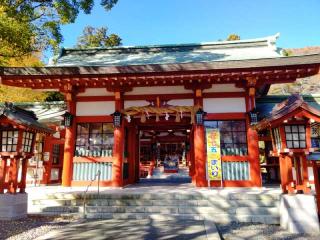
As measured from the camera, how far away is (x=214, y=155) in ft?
30.2

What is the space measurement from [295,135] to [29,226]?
6.94 metres

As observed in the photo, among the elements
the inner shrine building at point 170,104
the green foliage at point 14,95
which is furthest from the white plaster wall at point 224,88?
the green foliage at point 14,95

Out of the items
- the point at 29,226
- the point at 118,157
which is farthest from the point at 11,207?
the point at 118,157

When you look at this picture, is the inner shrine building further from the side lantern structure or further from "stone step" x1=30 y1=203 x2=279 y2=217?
the side lantern structure

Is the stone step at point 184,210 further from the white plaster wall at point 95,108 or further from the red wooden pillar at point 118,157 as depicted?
the white plaster wall at point 95,108

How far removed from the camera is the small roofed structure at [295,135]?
236 inches

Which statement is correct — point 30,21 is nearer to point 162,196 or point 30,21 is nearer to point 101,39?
point 162,196

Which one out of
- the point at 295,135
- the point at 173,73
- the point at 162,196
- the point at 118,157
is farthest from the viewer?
the point at 118,157

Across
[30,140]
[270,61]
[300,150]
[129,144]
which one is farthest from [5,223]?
[270,61]

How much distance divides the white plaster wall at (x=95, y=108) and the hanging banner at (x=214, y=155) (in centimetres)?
415

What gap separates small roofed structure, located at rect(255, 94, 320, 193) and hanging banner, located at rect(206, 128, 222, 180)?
114 inches

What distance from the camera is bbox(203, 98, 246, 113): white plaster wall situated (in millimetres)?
9859

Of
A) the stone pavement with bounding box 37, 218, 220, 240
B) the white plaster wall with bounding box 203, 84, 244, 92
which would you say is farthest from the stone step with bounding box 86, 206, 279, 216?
the white plaster wall with bounding box 203, 84, 244, 92

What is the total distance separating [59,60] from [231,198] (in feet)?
33.4
